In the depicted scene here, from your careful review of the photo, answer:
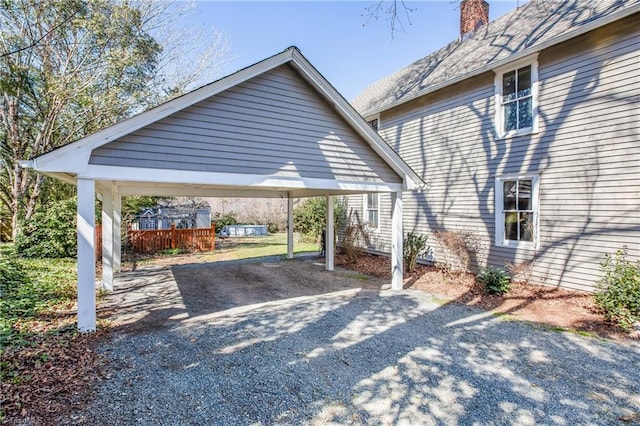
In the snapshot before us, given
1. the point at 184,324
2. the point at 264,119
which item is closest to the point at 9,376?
the point at 184,324

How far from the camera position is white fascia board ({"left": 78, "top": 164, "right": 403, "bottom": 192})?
4.85m

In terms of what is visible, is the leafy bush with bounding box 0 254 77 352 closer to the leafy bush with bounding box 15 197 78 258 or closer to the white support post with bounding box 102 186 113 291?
the white support post with bounding box 102 186 113 291

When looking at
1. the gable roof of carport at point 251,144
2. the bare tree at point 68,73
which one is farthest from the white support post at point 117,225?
the bare tree at point 68,73

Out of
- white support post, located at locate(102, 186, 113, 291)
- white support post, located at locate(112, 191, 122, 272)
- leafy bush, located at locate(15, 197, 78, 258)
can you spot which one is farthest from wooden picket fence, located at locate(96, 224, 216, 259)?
white support post, located at locate(102, 186, 113, 291)

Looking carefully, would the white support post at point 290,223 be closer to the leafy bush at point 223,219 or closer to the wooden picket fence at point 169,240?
the wooden picket fence at point 169,240

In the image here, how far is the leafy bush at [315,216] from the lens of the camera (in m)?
14.6

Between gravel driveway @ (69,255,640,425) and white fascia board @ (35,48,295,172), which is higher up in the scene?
white fascia board @ (35,48,295,172)

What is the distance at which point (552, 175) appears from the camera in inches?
300

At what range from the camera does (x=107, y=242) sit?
823 cm

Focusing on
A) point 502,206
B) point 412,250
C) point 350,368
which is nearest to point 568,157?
point 502,206

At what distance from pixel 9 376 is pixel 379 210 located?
11288 millimetres

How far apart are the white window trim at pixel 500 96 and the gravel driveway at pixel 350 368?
478cm

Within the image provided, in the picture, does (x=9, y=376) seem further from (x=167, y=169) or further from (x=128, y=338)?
(x=167, y=169)

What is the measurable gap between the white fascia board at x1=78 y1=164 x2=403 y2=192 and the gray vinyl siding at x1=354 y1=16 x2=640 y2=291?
12.4 feet
